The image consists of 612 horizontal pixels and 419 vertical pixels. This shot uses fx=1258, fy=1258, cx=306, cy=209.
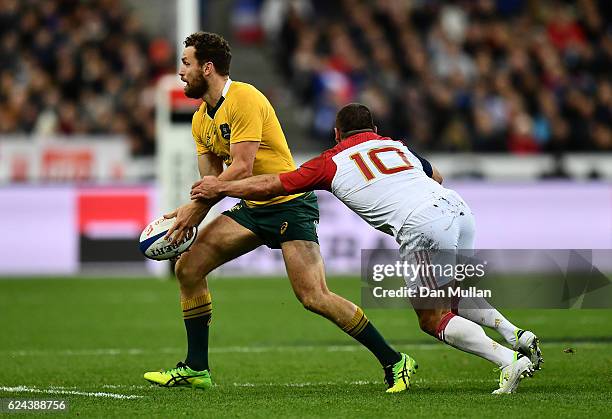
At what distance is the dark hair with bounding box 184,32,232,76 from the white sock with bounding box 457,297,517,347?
87.8 inches

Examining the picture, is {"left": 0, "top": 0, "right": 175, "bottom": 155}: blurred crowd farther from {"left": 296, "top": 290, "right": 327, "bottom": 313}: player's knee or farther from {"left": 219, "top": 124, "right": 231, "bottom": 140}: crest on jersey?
{"left": 296, "top": 290, "right": 327, "bottom": 313}: player's knee

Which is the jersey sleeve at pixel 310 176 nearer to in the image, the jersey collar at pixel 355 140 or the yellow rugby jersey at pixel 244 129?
the jersey collar at pixel 355 140

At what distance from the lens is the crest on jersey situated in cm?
839

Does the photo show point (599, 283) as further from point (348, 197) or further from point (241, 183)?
point (241, 183)

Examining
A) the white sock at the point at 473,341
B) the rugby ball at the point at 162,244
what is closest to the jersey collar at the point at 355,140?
the rugby ball at the point at 162,244

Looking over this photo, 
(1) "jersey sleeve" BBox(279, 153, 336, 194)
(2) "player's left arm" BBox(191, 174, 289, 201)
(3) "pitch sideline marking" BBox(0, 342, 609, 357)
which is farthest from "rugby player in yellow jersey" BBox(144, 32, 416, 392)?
(3) "pitch sideline marking" BBox(0, 342, 609, 357)

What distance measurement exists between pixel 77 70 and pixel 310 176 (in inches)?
652

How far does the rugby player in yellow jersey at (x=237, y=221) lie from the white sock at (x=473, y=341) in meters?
0.51

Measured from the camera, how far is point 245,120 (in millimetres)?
8273

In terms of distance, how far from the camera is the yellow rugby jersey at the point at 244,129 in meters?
8.28

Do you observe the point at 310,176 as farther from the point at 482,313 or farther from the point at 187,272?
the point at 482,313

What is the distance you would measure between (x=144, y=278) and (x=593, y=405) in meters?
12.5

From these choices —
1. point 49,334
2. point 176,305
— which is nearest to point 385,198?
point 49,334

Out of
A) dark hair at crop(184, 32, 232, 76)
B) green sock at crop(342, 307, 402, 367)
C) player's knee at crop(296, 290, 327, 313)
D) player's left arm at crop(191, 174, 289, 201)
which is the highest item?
dark hair at crop(184, 32, 232, 76)
